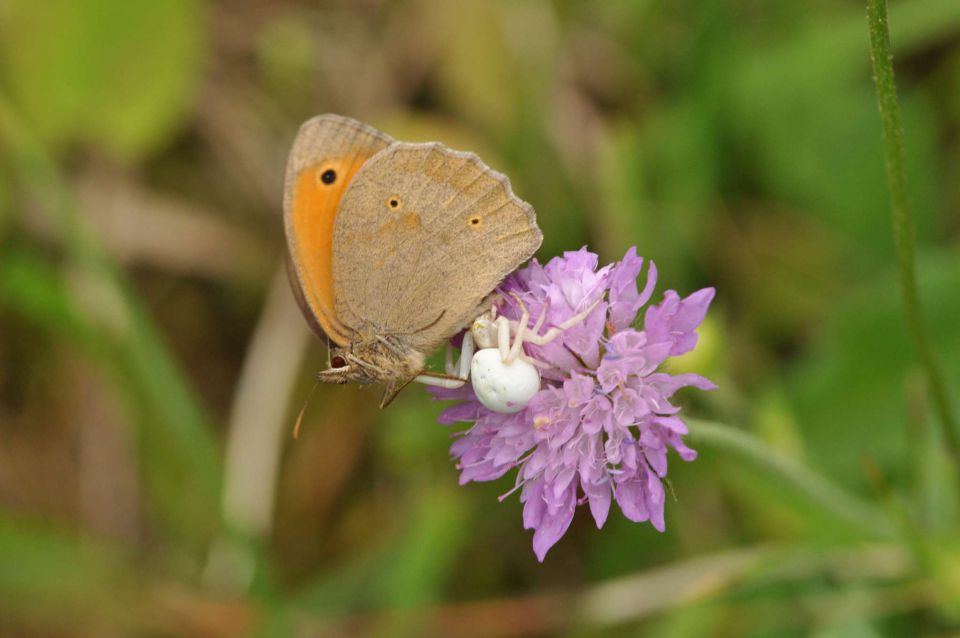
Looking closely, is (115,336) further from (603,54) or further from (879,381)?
(879,381)

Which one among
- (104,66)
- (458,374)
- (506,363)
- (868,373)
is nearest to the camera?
(506,363)

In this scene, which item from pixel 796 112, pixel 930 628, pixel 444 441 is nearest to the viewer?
pixel 930 628

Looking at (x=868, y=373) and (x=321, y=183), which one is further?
(x=868, y=373)

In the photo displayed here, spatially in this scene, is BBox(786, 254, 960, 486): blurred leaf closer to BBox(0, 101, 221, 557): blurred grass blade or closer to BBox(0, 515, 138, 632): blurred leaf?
BBox(0, 101, 221, 557): blurred grass blade

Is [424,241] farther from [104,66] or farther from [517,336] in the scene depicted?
[104,66]

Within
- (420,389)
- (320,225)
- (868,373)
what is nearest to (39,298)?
(420,389)

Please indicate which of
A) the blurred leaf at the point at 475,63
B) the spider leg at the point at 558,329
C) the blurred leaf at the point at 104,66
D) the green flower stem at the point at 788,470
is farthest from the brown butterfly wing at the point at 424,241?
the blurred leaf at the point at 104,66

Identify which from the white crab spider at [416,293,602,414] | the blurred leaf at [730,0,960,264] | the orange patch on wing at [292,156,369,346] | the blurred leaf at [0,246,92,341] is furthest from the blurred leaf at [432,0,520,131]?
the white crab spider at [416,293,602,414]

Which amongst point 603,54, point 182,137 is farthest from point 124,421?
point 603,54
